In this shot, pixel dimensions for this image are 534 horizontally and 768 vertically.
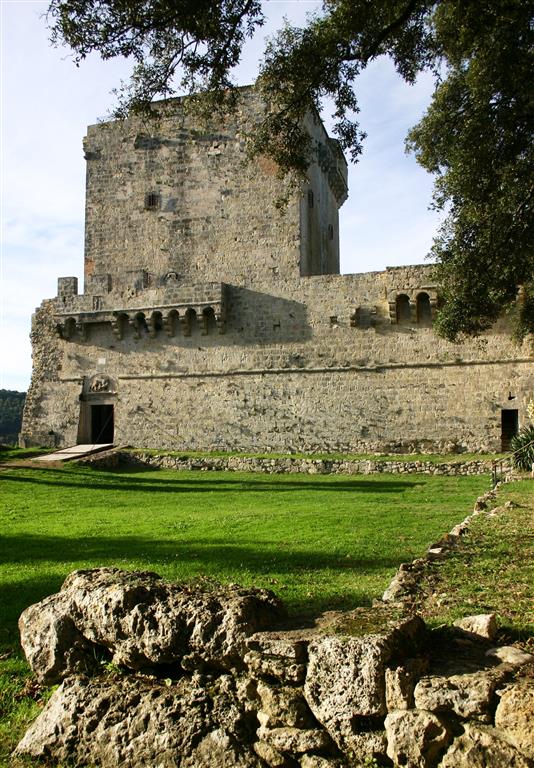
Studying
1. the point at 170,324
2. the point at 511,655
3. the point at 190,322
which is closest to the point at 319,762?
the point at 511,655

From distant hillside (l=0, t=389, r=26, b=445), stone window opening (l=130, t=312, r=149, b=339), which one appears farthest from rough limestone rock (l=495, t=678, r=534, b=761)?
distant hillside (l=0, t=389, r=26, b=445)

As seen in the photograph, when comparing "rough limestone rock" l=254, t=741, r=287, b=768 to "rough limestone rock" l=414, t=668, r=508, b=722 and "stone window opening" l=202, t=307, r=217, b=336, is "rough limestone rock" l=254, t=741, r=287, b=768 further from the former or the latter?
"stone window opening" l=202, t=307, r=217, b=336

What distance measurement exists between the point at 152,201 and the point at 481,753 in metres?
25.5

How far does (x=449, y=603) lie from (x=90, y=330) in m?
22.7

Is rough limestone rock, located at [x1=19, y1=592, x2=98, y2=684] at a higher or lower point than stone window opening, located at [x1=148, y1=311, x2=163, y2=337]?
lower

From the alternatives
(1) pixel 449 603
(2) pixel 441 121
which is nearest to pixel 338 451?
(2) pixel 441 121

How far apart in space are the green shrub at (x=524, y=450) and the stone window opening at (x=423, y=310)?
5197 mm

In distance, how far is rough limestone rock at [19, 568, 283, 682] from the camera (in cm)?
382

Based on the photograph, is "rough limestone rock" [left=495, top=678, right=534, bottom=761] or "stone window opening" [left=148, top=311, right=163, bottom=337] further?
"stone window opening" [left=148, top=311, right=163, bottom=337]

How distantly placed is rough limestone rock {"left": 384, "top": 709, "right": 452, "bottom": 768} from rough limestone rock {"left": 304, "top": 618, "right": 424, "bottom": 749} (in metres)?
0.16

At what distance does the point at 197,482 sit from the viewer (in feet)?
59.0

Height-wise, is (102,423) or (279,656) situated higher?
(102,423)

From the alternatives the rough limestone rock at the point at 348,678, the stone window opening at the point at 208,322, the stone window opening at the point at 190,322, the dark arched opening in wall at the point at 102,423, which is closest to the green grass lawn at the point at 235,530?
the rough limestone rock at the point at 348,678

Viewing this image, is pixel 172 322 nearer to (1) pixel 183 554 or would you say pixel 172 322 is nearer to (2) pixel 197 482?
(2) pixel 197 482
